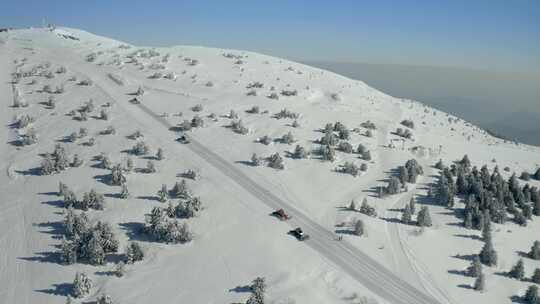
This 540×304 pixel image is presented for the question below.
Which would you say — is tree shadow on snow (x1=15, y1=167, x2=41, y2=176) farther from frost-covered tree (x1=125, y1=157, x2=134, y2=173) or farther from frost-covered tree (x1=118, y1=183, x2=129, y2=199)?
frost-covered tree (x1=118, y1=183, x2=129, y2=199)

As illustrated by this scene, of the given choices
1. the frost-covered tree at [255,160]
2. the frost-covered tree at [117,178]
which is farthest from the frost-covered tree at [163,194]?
the frost-covered tree at [255,160]

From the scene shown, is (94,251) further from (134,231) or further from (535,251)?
(535,251)

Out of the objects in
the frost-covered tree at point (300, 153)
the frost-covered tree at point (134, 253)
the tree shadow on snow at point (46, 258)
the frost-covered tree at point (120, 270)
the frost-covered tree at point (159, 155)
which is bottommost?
the tree shadow on snow at point (46, 258)

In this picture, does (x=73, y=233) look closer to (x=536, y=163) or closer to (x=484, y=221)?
(x=484, y=221)

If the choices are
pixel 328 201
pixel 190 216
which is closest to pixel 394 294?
pixel 328 201

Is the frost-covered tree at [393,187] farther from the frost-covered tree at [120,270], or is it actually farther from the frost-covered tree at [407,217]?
the frost-covered tree at [120,270]

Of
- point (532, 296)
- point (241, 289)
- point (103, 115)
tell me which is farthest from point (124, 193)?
point (532, 296)
